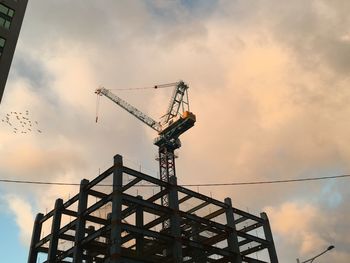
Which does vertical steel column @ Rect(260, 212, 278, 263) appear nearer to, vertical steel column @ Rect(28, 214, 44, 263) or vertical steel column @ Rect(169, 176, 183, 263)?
vertical steel column @ Rect(169, 176, 183, 263)

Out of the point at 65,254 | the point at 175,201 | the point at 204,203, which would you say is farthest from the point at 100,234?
the point at 204,203

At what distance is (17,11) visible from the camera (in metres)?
48.9

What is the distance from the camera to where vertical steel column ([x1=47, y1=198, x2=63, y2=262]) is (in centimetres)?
4706

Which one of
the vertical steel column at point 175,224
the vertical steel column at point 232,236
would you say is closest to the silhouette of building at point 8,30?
the vertical steel column at point 175,224

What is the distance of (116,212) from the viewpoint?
131 ft

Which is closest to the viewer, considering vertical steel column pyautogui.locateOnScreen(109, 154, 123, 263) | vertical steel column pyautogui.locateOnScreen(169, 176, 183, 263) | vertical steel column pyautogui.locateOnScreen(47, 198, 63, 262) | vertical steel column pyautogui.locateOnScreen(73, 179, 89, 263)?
vertical steel column pyautogui.locateOnScreen(109, 154, 123, 263)

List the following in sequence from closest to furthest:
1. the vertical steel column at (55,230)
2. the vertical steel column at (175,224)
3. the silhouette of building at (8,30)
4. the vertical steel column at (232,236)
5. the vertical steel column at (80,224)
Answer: the vertical steel column at (80,224) → the vertical steel column at (175,224) → the silhouette of building at (8,30) → the vertical steel column at (55,230) → the vertical steel column at (232,236)

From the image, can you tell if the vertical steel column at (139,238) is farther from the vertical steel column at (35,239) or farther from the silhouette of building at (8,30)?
the silhouette of building at (8,30)

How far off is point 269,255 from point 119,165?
26945 millimetres

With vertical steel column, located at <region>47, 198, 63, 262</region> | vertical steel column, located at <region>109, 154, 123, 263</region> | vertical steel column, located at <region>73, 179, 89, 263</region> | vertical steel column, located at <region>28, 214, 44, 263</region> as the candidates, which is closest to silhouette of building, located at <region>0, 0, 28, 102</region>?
vertical steel column, located at <region>73, 179, 89, 263</region>

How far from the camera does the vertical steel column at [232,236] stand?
1961 inches

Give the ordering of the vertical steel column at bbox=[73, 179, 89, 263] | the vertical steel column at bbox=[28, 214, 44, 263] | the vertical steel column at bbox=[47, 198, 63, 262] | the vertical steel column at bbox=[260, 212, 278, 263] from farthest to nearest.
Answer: the vertical steel column at bbox=[260, 212, 278, 263] < the vertical steel column at bbox=[28, 214, 44, 263] < the vertical steel column at bbox=[47, 198, 63, 262] < the vertical steel column at bbox=[73, 179, 89, 263]

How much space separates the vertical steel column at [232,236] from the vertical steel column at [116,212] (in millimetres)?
17544

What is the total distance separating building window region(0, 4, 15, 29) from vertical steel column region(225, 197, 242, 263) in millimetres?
35464
